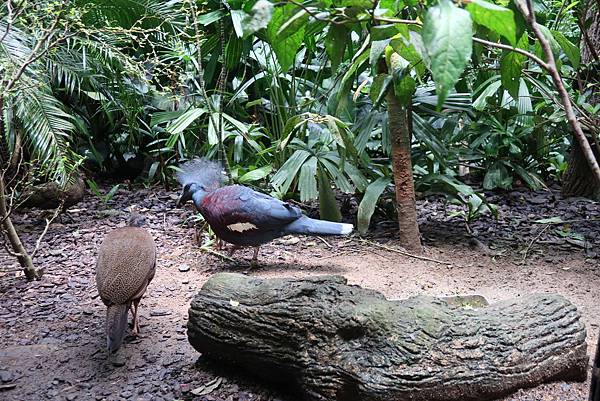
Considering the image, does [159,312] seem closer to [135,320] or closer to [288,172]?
[135,320]

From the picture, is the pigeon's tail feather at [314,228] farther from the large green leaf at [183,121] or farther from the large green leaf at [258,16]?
the large green leaf at [258,16]

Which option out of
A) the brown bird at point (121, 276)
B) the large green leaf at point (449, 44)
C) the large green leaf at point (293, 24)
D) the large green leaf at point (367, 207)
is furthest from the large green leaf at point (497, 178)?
the large green leaf at point (449, 44)

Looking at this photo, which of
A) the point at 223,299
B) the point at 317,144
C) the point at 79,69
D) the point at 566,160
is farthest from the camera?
the point at 566,160

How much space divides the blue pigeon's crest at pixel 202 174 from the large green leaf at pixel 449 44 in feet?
10.6

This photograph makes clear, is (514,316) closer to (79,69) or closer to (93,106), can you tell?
(79,69)

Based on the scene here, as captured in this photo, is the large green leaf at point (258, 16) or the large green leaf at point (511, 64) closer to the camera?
the large green leaf at point (258, 16)

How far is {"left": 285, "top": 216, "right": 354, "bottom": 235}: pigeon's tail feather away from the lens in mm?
3621

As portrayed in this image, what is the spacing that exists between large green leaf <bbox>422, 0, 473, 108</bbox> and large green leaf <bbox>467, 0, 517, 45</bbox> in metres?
0.08

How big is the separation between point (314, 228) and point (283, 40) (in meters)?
2.48

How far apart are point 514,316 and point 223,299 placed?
1.15 meters

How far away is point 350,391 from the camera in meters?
1.94

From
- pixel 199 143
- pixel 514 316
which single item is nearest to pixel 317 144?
pixel 199 143

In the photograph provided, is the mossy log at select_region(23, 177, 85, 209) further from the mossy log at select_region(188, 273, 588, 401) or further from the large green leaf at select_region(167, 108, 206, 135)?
the mossy log at select_region(188, 273, 588, 401)

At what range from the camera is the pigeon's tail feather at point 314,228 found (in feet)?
Result: 11.9
